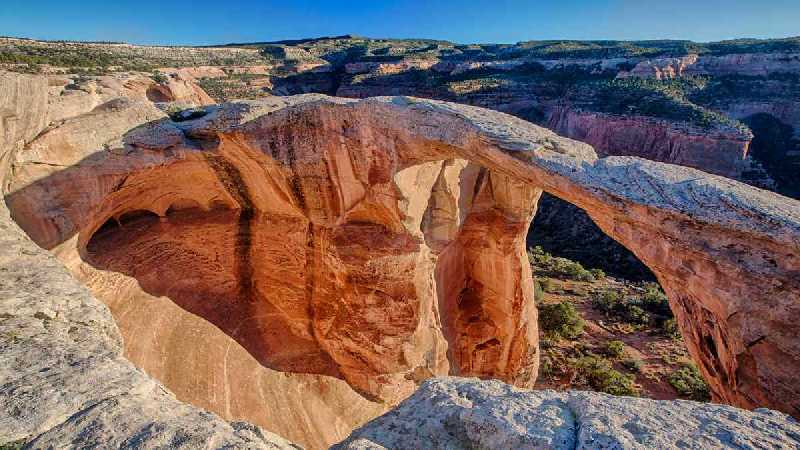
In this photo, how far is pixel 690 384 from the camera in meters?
15.5

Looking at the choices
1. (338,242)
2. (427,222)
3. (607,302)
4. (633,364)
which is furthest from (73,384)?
(607,302)

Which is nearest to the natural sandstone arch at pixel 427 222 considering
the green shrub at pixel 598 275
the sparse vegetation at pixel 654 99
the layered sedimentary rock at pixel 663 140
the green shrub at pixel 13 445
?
the green shrub at pixel 13 445

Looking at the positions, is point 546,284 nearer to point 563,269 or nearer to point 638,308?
point 563,269

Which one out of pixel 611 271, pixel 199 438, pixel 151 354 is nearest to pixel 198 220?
pixel 151 354

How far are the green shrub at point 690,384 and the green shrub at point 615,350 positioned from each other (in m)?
1.76

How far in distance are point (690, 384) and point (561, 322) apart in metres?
4.80

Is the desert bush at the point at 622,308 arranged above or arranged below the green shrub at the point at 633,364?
above

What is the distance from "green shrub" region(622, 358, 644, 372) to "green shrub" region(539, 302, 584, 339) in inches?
83.3

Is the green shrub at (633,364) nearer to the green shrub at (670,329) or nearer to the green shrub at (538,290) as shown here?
the green shrub at (670,329)

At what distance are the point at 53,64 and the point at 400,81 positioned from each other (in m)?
41.6

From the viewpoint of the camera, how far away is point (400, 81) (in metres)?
63.5

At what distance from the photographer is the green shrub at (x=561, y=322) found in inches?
714

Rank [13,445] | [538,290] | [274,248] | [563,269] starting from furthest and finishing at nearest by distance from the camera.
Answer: [563,269] < [538,290] < [274,248] < [13,445]

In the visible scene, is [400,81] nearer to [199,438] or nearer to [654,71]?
[654,71]
